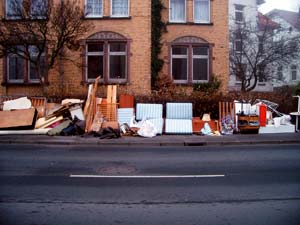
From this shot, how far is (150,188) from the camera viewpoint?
25.7 ft

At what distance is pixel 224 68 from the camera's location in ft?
83.4

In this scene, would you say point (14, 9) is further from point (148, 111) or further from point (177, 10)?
point (177, 10)

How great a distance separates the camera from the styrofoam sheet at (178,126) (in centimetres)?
1759

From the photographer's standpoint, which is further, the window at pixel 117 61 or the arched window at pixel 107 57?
the window at pixel 117 61

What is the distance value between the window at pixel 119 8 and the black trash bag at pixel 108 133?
28.9 feet

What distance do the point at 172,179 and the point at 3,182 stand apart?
10.3 feet

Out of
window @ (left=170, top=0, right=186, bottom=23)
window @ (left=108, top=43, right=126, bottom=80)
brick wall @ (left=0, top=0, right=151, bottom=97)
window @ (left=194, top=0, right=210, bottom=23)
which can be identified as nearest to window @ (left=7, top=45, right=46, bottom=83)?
brick wall @ (left=0, top=0, right=151, bottom=97)

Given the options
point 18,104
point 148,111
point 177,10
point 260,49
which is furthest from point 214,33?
point 260,49

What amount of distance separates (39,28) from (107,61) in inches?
168

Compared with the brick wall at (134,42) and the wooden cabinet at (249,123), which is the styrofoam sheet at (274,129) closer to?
the wooden cabinet at (249,123)

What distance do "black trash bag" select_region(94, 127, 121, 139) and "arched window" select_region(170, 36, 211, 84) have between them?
9183 millimetres

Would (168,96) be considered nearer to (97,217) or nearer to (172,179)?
(172,179)

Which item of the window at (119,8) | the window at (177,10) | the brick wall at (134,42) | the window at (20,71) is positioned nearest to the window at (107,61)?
the brick wall at (134,42)

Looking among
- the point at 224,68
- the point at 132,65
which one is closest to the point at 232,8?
the point at 224,68
